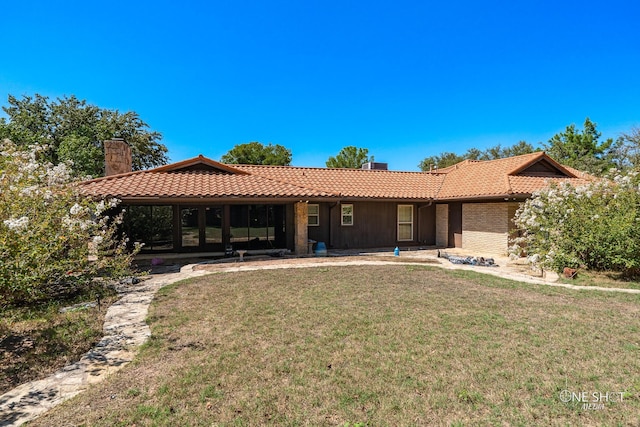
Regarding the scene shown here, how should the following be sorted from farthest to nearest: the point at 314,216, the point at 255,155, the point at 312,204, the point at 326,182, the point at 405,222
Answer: the point at 255,155 < the point at 405,222 < the point at 326,182 < the point at 314,216 < the point at 312,204

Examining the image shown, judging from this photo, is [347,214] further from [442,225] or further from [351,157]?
[351,157]

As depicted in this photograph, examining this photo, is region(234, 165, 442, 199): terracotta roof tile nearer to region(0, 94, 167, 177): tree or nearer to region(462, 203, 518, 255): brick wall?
region(462, 203, 518, 255): brick wall

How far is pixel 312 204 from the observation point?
15672mm

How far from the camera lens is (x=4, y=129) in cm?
2089

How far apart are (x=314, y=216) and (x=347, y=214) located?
1697 mm

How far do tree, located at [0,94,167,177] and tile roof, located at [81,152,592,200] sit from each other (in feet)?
38.2

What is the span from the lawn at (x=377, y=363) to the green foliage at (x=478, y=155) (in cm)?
3889

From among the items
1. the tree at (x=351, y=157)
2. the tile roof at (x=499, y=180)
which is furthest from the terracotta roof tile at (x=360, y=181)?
the tree at (x=351, y=157)

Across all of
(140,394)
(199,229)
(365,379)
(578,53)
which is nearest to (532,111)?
(578,53)

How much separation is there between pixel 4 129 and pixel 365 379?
28.2 metres

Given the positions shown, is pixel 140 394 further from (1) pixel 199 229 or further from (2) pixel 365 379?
(1) pixel 199 229

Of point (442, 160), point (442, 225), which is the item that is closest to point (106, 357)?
point (442, 225)

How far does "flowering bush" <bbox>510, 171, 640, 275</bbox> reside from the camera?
9.00m

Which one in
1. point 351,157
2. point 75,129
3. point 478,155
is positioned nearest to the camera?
point 75,129
